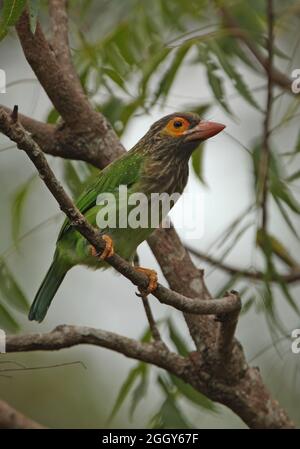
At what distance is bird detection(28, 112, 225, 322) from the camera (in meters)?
4.23

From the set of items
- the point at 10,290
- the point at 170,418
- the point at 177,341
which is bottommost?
Answer: the point at 170,418

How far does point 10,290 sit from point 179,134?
109 centimetres

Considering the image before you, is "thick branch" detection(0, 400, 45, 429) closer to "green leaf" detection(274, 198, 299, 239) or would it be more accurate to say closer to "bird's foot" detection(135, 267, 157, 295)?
"bird's foot" detection(135, 267, 157, 295)

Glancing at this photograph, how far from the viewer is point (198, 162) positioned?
5.15m

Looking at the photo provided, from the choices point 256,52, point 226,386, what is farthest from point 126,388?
point 256,52

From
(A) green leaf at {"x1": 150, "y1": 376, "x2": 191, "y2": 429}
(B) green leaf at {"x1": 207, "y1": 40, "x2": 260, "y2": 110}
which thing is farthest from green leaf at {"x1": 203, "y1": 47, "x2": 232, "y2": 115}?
(A) green leaf at {"x1": 150, "y1": 376, "x2": 191, "y2": 429}

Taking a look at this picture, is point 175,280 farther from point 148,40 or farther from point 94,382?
point 94,382

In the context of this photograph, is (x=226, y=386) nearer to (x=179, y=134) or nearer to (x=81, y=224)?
(x=179, y=134)

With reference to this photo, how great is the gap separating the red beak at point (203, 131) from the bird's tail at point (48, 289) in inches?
33.5
